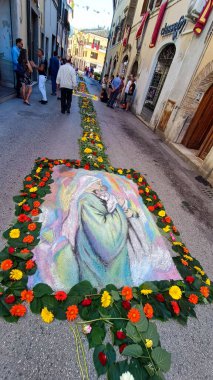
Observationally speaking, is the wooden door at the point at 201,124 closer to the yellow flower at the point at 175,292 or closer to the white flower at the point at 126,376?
the yellow flower at the point at 175,292

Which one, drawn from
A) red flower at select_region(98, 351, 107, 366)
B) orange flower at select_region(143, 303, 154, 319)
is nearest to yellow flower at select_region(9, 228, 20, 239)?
red flower at select_region(98, 351, 107, 366)

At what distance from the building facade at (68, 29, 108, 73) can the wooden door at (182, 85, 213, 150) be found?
54.3 meters

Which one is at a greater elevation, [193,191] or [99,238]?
[99,238]

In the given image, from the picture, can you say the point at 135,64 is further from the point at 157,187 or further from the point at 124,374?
the point at 124,374

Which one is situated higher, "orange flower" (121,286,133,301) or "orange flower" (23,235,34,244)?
"orange flower" (121,286,133,301)

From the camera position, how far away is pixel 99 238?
2.32 metres

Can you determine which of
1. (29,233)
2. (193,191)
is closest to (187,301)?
(29,233)

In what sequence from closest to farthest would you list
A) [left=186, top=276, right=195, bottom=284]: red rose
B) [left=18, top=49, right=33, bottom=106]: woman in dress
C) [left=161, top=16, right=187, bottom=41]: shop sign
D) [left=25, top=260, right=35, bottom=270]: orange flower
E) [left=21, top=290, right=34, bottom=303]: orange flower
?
[left=21, top=290, right=34, bottom=303]: orange flower, [left=25, top=260, right=35, bottom=270]: orange flower, [left=186, top=276, right=195, bottom=284]: red rose, [left=18, top=49, right=33, bottom=106]: woman in dress, [left=161, top=16, right=187, bottom=41]: shop sign

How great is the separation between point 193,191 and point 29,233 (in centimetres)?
378

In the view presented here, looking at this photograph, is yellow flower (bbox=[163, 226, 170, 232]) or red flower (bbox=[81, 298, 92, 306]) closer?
red flower (bbox=[81, 298, 92, 306])

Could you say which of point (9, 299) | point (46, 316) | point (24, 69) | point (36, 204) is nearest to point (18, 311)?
point (9, 299)

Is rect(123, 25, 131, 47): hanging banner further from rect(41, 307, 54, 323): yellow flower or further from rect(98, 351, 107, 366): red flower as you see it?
rect(98, 351, 107, 366): red flower

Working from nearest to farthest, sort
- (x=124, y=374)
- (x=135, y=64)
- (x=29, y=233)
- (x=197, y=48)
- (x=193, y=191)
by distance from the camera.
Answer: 1. (x=124, y=374)
2. (x=29, y=233)
3. (x=193, y=191)
4. (x=197, y=48)
5. (x=135, y=64)

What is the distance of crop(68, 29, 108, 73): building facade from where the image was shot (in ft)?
171
